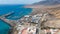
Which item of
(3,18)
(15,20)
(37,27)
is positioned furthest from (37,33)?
(3,18)

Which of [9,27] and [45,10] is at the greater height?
[45,10]

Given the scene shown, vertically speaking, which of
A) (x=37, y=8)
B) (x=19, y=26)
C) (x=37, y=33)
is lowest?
(x=37, y=33)

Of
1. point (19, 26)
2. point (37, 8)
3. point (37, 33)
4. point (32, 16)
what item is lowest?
point (37, 33)

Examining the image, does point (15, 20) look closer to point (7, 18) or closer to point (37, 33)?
point (7, 18)

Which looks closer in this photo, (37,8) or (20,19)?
(20,19)

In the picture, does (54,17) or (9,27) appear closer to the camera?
(9,27)

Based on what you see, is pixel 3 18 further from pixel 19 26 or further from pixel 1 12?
pixel 19 26

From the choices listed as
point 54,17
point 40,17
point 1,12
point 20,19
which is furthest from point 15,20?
point 54,17

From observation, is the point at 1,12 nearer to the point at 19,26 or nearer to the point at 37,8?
the point at 19,26

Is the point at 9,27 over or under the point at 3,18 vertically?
under
